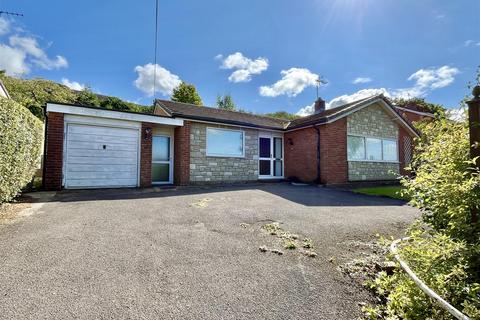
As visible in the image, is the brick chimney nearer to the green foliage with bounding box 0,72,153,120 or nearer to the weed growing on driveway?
Result: the weed growing on driveway

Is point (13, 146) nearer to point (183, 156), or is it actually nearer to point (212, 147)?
point (183, 156)

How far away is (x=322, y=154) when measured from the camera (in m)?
11.6

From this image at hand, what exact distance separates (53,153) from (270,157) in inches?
387

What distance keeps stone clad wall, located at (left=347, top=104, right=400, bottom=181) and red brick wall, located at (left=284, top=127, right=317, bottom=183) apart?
6.80ft

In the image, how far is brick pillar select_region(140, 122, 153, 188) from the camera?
389 inches

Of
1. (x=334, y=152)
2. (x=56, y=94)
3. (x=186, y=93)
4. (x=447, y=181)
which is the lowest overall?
(x=447, y=181)

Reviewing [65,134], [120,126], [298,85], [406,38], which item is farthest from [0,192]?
[298,85]

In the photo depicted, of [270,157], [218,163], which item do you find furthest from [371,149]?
[218,163]

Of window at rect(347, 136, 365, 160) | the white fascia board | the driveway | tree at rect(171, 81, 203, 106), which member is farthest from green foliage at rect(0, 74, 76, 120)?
window at rect(347, 136, 365, 160)

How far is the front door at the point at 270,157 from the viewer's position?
13094mm

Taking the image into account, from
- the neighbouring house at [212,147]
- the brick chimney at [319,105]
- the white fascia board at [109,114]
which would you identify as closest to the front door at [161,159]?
the neighbouring house at [212,147]

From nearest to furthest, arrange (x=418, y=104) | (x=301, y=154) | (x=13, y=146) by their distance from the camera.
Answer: (x=13, y=146)
(x=301, y=154)
(x=418, y=104)

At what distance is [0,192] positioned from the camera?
15.8 ft

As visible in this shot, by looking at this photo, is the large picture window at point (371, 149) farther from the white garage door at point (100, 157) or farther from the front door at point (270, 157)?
the white garage door at point (100, 157)
